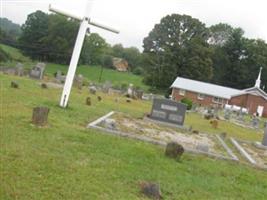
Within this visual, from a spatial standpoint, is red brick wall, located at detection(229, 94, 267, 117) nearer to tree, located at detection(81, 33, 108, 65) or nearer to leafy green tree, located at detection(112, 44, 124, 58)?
tree, located at detection(81, 33, 108, 65)

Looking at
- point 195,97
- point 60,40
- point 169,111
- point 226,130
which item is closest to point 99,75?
point 60,40

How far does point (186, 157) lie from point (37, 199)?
6.12m

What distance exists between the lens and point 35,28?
81688mm

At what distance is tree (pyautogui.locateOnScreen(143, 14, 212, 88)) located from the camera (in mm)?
66250

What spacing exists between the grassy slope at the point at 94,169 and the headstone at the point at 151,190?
0.15 meters

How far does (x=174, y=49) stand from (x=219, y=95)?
Answer: 1031cm

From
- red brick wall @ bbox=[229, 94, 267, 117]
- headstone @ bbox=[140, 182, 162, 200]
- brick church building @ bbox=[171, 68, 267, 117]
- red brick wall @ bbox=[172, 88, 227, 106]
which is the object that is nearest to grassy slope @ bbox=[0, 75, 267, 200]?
headstone @ bbox=[140, 182, 162, 200]

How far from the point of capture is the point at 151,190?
7344mm

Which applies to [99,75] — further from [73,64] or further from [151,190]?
[151,190]

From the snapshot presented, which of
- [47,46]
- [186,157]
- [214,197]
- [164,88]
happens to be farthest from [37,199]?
[47,46]

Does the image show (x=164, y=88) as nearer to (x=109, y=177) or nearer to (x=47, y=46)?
(x=47, y=46)

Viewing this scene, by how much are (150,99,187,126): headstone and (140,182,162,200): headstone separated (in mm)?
12062

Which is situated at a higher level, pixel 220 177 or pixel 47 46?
pixel 47 46

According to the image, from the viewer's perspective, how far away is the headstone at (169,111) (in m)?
19.4
